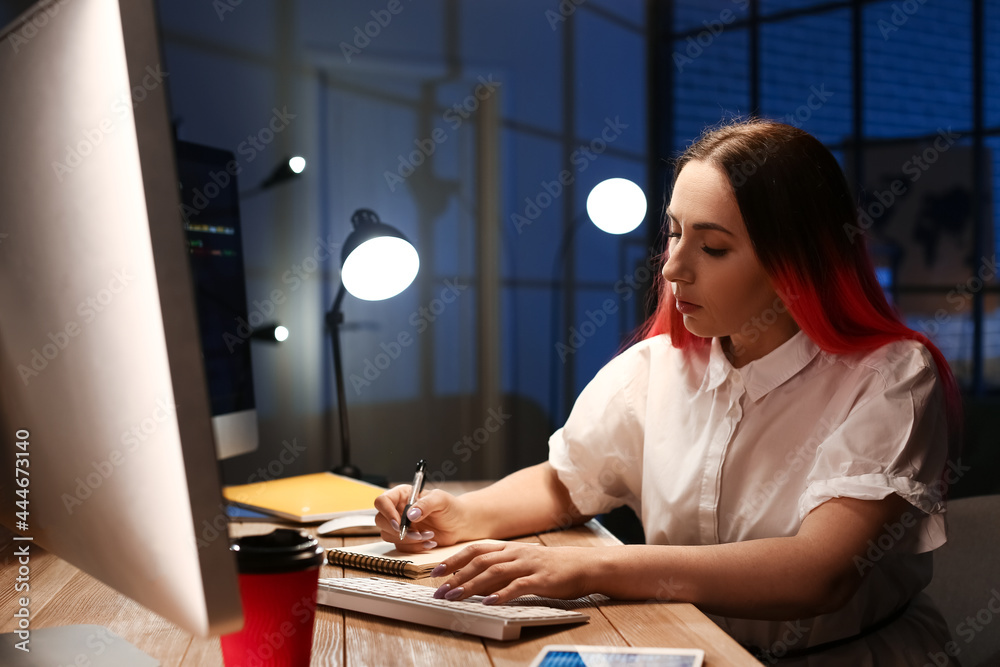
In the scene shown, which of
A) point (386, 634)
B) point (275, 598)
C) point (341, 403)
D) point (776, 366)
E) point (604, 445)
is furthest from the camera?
point (341, 403)

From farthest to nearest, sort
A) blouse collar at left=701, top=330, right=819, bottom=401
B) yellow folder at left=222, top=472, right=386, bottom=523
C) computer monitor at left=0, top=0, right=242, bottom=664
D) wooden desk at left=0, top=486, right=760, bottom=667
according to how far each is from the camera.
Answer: yellow folder at left=222, top=472, right=386, bottom=523
blouse collar at left=701, top=330, right=819, bottom=401
wooden desk at left=0, top=486, right=760, bottom=667
computer monitor at left=0, top=0, right=242, bottom=664

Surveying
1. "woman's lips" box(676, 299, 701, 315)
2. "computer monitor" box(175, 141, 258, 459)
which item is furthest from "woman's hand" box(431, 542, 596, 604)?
"computer monitor" box(175, 141, 258, 459)

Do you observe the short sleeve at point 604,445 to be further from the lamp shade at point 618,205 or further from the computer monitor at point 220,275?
the lamp shade at point 618,205

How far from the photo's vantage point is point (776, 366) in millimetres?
1289

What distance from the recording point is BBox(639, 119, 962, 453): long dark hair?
3.97ft

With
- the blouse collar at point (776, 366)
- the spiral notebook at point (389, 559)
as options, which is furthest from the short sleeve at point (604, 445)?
the spiral notebook at point (389, 559)

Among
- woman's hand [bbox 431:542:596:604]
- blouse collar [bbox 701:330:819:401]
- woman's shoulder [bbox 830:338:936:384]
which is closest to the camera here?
woman's hand [bbox 431:542:596:604]

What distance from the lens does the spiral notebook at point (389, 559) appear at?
1.05 meters

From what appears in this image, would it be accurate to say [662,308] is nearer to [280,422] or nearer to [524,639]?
[524,639]

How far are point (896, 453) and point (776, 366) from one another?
9.7 inches

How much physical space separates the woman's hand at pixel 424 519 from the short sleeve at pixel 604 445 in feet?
0.81

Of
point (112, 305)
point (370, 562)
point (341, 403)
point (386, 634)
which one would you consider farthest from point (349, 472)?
point (112, 305)

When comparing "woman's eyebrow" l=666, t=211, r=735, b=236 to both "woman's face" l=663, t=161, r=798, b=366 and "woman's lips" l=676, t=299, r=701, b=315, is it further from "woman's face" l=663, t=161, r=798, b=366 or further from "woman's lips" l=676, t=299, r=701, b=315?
"woman's lips" l=676, t=299, r=701, b=315

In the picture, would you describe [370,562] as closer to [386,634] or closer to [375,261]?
[386,634]
